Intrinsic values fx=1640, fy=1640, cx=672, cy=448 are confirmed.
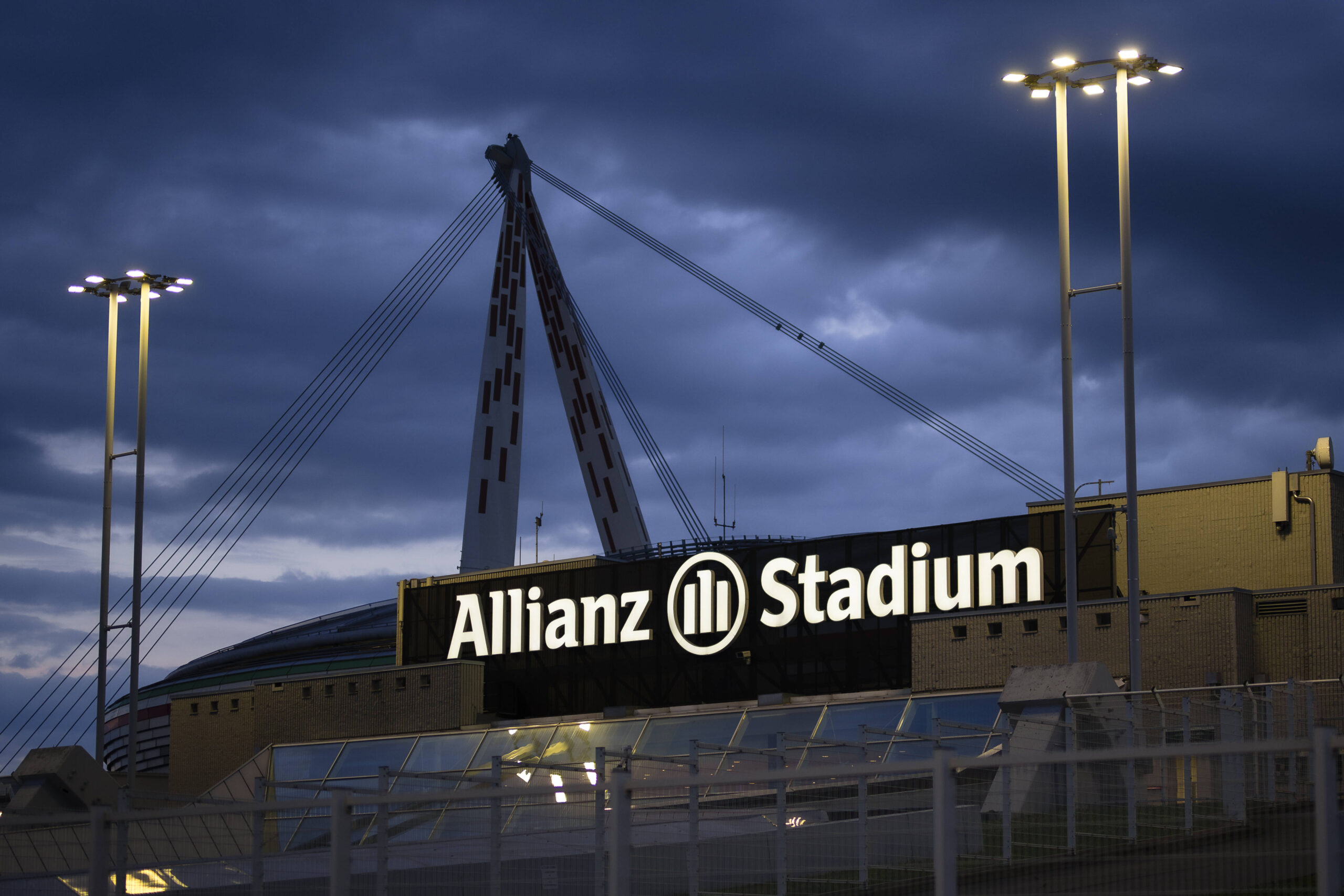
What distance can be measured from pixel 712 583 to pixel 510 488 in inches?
496

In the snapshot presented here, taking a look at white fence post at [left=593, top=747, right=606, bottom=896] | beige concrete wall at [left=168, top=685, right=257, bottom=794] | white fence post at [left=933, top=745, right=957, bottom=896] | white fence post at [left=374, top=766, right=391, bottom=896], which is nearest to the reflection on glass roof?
beige concrete wall at [left=168, top=685, right=257, bottom=794]

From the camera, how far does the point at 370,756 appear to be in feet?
143

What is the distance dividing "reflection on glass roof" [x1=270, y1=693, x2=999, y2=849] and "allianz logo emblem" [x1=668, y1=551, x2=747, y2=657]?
5.46 meters

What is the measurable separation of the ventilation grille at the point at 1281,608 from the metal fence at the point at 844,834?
45.7ft

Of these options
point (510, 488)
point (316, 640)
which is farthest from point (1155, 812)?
point (316, 640)

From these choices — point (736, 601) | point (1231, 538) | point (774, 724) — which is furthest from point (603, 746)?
point (1231, 538)

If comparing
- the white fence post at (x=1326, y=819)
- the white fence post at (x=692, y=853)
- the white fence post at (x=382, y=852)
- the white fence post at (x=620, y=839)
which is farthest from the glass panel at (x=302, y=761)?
the white fence post at (x=1326, y=819)

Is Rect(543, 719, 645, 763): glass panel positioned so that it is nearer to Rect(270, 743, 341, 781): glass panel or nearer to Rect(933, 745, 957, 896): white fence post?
Rect(270, 743, 341, 781): glass panel

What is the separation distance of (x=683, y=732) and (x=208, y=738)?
19.5m

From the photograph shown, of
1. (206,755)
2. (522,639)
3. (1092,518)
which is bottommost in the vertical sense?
(206,755)

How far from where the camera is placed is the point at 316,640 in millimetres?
97812

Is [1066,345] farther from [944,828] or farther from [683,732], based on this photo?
[944,828]

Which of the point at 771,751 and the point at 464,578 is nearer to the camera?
the point at 771,751

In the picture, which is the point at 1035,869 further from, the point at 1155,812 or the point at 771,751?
the point at 771,751
